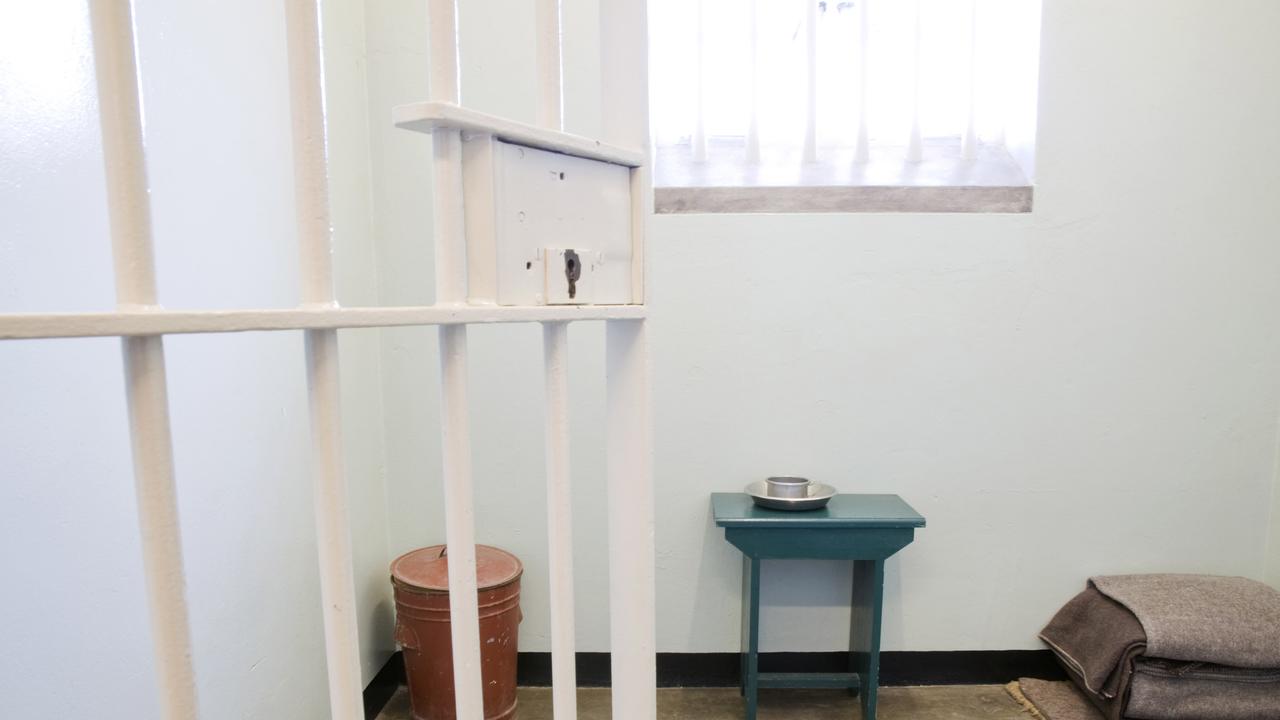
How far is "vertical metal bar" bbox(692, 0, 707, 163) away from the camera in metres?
2.45

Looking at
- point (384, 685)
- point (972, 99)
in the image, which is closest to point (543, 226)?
point (384, 685)

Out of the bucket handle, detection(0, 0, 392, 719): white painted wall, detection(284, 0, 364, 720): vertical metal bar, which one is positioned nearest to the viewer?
detection(284, 0, 364, 720): vertical metal bar

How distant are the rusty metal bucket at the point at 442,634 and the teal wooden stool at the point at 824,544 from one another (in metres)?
0.68

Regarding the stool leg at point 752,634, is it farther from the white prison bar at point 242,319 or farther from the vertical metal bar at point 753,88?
the white prison bar at point 242,319

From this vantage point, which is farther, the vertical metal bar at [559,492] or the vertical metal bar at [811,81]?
the vertical metal bar at [811,81]

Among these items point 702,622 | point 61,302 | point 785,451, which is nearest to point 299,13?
point 61,302

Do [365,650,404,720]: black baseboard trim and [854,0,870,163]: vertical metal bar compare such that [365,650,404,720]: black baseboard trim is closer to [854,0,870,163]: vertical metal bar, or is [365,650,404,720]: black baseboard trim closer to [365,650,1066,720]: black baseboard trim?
[365,650,1066,720]: black baseboard trim

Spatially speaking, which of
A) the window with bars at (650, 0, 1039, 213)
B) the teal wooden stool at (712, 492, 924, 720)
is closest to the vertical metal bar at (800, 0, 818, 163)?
the window with bars at (650, 0, 1039, 213)

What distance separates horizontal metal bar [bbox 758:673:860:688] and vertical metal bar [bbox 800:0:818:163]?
1647mm

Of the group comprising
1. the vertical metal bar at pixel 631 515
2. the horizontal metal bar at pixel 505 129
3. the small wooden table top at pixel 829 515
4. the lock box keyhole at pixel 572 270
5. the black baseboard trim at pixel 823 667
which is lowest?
the black baseboard trim at pixel 823 667

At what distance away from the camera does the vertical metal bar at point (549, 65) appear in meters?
0.69

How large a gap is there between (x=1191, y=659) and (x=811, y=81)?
2022 mm

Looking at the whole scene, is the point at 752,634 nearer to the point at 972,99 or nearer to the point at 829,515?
the point at 829,515

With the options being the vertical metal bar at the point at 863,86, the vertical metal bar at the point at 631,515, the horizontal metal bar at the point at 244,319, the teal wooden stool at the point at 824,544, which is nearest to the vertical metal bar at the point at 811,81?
the vertical metal bar at the point at 863,86
